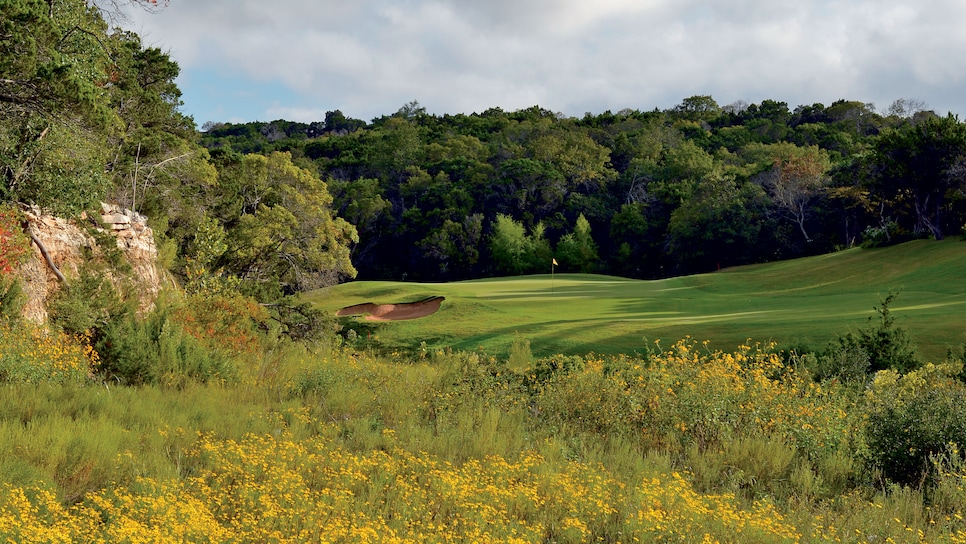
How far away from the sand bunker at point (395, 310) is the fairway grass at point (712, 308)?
74 centimetres

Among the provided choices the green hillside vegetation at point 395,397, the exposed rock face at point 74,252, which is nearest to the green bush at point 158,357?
the green hillside vegetation at point 395,397

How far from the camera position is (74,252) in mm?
12180

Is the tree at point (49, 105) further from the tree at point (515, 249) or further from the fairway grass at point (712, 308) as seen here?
the tree at point (515, 249)

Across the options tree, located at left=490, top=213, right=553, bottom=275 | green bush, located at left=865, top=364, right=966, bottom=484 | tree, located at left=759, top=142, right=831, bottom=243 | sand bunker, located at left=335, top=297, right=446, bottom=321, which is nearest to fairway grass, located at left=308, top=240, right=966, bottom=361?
sand bunker, located at left=335, top=297, right=446, bottom=321

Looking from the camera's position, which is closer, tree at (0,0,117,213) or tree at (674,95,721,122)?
tree at (0,0,117,213)

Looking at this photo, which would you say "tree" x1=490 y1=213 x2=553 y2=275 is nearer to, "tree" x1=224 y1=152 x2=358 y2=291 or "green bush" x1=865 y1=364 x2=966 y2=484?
"tree" x1=224 y1=152 x2=358 y2=291

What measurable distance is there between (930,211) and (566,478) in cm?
4246

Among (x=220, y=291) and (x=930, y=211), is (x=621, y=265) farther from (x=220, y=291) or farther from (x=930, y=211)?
(x=220, y=291)

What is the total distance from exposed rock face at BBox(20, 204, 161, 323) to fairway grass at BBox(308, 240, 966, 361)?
8195 millimetres

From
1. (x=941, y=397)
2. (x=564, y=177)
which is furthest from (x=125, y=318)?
(x=564, y=177)

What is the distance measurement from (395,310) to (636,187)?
45.0 meters

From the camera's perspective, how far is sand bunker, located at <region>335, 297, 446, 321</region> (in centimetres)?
2592

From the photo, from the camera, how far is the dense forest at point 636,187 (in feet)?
136

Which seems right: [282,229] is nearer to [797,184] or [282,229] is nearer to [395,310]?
[395,310]
